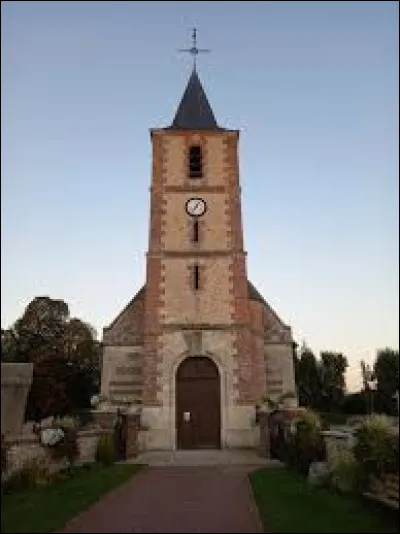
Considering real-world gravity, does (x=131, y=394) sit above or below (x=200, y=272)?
below

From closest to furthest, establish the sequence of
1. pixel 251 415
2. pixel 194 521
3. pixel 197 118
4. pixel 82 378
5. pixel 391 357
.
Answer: pixel 194 521 → pixel 251 415 → pixel 197 118 → pixel 82 378 → pixel 391 357

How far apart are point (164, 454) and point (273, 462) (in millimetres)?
4211

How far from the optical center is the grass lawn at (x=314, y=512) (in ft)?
25.3

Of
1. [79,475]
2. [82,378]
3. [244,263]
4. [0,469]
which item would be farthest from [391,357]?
[0,469]

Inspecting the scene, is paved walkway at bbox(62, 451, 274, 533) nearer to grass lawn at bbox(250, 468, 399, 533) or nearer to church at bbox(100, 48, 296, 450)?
grass lawn at bbox(250, 468, 399, 533)

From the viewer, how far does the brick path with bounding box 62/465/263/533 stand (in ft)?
26.1

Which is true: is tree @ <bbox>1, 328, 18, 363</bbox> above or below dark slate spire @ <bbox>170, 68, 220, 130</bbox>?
below

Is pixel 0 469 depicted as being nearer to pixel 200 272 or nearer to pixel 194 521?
pixel 194 521

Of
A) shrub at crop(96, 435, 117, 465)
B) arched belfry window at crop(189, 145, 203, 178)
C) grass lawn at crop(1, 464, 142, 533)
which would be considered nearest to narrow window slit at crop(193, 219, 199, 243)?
arched belfry window at crop(189, 145, 203, 178)

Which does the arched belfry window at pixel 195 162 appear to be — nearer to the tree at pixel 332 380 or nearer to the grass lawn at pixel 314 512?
the grass lawn at pixel 314 512

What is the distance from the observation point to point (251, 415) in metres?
20.9

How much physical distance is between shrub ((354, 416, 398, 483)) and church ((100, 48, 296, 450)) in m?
11.5

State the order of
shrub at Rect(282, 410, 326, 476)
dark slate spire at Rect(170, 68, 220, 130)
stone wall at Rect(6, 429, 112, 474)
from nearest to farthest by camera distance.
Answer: stone wall at Rect(6, 429, 112, 474), shrub at Rect(282, 410, 326, 476), dark slate spire at Rect(170, 68, 220, 130)

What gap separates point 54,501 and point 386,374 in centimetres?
4570
